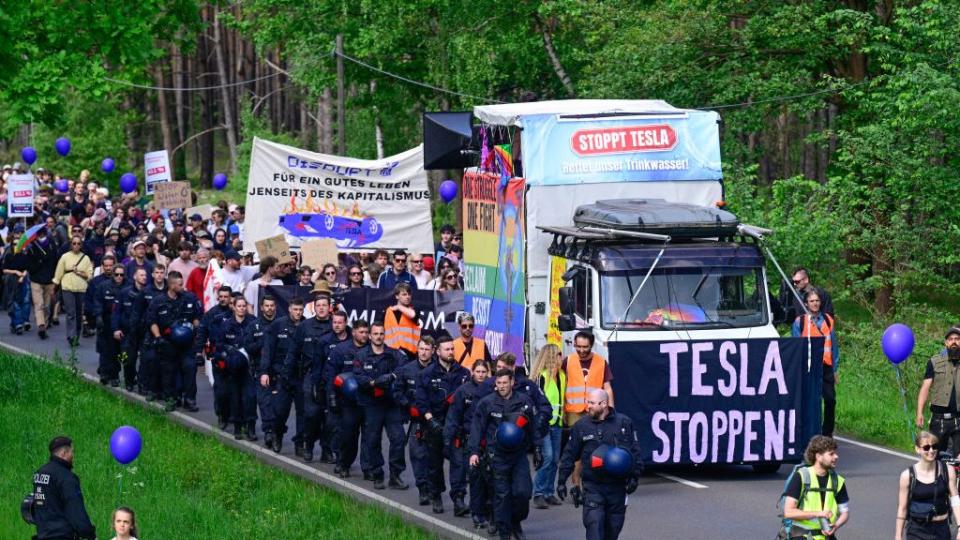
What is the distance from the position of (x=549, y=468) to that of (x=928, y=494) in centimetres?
466

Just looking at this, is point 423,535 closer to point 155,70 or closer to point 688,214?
point 688,214

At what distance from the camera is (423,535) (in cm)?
1497

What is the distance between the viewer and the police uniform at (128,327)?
75.5 ft

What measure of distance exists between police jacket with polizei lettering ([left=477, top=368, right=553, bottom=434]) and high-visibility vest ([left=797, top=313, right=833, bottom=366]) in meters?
4.73

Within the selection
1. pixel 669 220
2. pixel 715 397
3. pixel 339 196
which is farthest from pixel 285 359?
pixel 339 196

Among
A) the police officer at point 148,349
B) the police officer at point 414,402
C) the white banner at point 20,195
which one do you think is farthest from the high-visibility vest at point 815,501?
the white banner at point 20,195

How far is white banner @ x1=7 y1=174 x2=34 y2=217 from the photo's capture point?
32.0 meters

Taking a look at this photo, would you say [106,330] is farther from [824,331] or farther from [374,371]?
[824,331]

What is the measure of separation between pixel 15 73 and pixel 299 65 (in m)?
18.7

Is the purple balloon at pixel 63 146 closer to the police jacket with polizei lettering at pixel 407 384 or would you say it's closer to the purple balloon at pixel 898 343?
the police jacket with polizei lettering at pixel 407 384

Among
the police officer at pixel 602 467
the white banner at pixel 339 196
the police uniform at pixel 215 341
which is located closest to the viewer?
the police officer at pixel 602 467

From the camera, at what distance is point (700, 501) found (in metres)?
16.6

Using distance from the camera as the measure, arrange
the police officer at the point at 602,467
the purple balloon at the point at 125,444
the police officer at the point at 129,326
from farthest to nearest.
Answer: the police officer at the point at 129,326
the purple balloon at the point at 125,444
the police officer at the point at 602,467

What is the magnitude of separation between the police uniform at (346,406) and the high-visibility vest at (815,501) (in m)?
6.36
